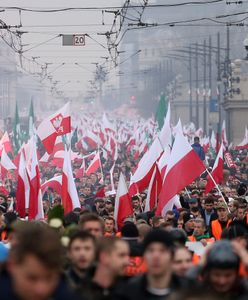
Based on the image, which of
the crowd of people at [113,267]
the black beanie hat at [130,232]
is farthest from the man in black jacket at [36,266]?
the black beanie hat at [130,232]

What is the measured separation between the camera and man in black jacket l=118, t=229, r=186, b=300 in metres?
7.09

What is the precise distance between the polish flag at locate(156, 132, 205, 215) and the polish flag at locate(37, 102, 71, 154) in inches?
299

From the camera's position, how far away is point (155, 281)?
7.16 metres

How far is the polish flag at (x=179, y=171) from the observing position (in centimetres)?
Result: 1686

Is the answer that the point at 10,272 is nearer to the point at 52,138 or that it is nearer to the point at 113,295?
the point at 113,295

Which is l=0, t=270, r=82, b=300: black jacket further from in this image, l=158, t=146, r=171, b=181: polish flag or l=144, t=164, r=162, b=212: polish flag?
l=158, t=146, r=171, b=181: polish flag

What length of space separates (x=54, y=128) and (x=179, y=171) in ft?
30.5

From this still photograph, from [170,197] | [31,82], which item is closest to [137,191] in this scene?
[170,197]

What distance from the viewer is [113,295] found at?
7.03m

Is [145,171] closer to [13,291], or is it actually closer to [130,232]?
[130,232]

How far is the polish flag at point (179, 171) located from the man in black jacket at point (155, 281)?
9.30 meters

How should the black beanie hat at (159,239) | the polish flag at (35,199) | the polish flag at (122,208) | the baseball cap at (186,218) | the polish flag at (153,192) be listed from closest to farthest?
the black beanie hat at (159,239) < the baseball cap at (186,218) < the polish flag at (122,208) < the polish flag at (35,199) < the polish flag at (153,192)

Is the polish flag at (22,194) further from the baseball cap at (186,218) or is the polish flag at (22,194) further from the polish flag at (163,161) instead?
the baseball cap at (186,218)

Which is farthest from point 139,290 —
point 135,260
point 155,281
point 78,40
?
point 78,40
